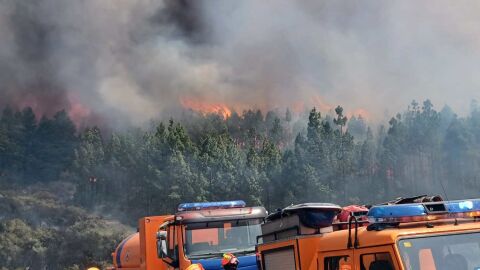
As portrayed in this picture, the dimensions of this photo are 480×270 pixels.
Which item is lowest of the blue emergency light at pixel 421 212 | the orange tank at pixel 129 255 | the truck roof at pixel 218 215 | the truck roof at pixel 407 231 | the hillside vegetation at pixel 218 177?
the orange tank at pixel 129 255

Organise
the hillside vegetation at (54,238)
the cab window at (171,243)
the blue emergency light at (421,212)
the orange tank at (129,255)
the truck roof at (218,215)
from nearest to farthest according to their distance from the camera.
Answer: the blue emergency light at (421,212) → the cab window at (171,243) → the truck roof at (218,215) → the orange tank at (129,255) → the hillside vegetation at (54,238)

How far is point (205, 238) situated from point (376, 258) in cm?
674

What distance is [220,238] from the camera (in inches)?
447

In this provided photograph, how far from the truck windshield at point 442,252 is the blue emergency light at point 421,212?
30cm

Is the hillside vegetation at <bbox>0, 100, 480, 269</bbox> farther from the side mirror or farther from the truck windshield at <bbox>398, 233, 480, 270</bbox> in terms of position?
the truck windshield at <bbox>398, 233, 480, 270</bbox>

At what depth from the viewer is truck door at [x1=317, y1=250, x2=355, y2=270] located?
5.09 meters

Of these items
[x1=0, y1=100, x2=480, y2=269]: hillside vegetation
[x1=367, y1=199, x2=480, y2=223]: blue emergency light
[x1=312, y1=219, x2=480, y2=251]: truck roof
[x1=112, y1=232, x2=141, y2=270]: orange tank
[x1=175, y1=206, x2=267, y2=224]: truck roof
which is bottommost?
[x1=112, y1=232, x2=141, y2=270]: orange tank

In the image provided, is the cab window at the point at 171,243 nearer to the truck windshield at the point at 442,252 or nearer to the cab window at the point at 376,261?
the cab window at the point at 376,261

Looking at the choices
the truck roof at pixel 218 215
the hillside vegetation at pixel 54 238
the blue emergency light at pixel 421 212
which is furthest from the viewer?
the hillside vegetation at pixel 54 238

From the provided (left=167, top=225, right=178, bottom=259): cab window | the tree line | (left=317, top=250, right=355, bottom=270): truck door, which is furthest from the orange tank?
the tree line

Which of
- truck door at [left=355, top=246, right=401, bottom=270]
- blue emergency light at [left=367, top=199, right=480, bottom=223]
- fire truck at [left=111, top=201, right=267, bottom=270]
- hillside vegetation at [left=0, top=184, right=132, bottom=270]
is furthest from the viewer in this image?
hillside vegetation at [left=0, top=184, right=132, bottom=270]

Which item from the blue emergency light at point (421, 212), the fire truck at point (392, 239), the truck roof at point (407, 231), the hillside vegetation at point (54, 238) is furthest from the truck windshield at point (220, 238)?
the hillside vegetation at point (54, 238)

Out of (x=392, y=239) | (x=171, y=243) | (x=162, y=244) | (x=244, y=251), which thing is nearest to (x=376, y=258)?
(x=392, y=239)

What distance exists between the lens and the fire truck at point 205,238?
10898mm
